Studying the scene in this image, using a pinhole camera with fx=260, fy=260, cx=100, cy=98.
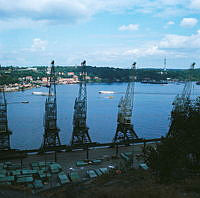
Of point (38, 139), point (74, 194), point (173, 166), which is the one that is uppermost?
point (173, 166)

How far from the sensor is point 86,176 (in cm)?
1069

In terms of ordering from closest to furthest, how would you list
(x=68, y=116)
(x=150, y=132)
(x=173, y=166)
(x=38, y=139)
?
(x=173, y=166) < (x=38, y=139) < (x=150, y=132) < (x=68, y=116)

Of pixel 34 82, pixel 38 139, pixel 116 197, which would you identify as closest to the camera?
pixel 116 197

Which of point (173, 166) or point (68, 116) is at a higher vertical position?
point (173, 166)

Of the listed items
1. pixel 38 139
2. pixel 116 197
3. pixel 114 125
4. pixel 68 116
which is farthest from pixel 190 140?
pixel 68 116

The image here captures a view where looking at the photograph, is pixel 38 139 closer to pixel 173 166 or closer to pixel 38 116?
pixel 38 116

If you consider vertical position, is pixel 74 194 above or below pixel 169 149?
below

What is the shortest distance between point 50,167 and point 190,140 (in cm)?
625

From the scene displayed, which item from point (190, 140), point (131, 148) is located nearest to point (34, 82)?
point (131, 148)

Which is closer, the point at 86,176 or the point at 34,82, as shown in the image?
the point at 86,176

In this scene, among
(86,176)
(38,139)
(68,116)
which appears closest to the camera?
(86,176)

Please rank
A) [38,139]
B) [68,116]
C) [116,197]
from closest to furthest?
[116,197]
[38,139]
[68,116]

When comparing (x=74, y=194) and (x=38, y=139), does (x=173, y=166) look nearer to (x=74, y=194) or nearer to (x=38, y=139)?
(x=74, y=194)

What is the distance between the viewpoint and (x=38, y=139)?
21328mm
